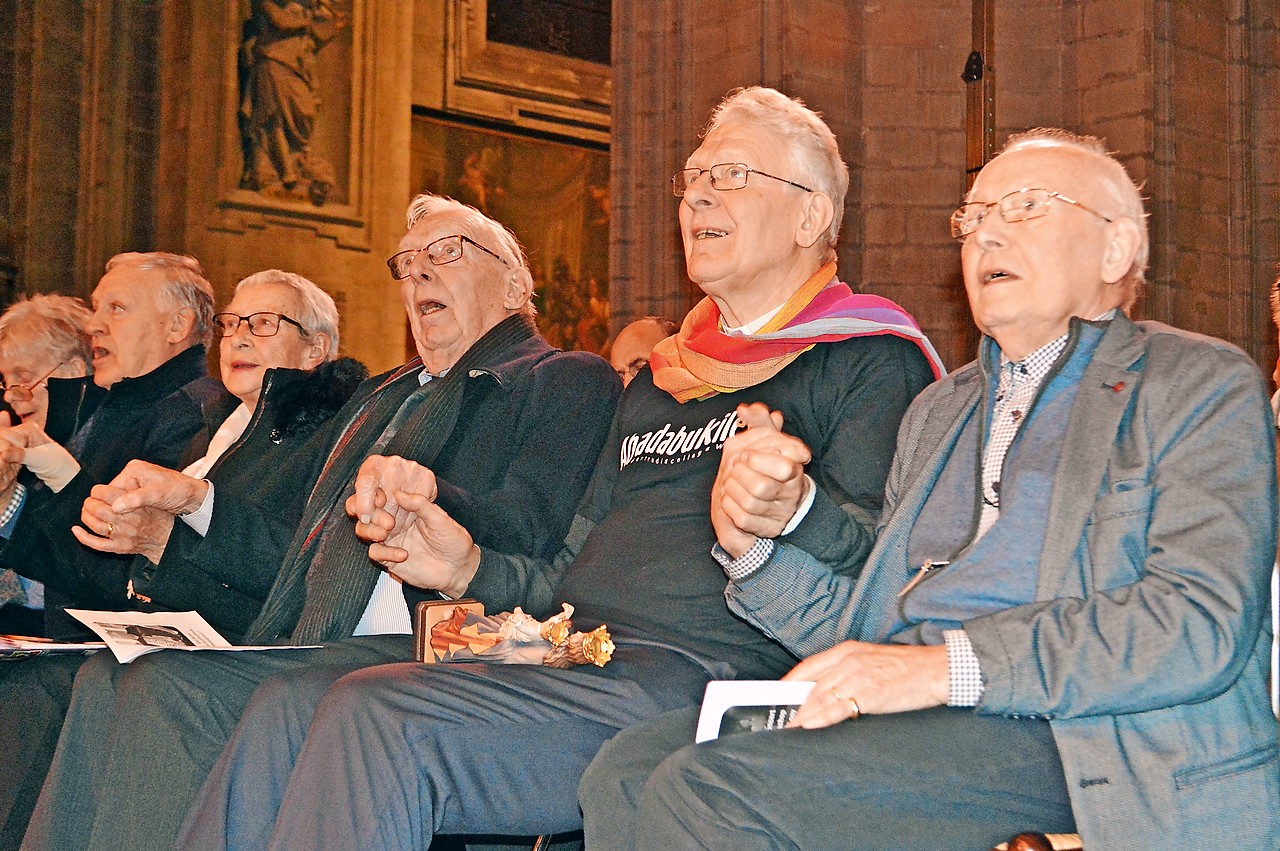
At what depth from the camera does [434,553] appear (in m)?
3.38

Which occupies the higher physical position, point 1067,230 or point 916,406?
point 1067,230

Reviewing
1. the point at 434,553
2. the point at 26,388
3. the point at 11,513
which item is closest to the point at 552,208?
the point at 26,388

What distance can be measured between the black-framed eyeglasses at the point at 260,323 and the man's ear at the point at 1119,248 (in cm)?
314

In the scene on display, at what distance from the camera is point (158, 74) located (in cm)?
1241

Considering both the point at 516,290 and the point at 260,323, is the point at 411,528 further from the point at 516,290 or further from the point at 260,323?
the point at 260,323

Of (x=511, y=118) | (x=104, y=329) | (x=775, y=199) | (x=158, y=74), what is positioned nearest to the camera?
(x=775, y=199)

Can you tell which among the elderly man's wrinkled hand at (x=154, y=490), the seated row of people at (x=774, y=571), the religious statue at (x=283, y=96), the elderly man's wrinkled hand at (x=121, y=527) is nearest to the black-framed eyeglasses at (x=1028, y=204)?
the seated row of people at (x=774, y=571)

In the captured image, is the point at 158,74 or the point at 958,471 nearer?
the point at 958,471

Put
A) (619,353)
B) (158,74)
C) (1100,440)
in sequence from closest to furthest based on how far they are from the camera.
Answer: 1. (1100,440)
2. (619,353)
3. (158,74)

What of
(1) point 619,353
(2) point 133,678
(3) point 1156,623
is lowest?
(2) point 133,678

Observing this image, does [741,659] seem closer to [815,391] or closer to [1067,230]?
[815,391]

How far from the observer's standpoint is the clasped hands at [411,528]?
322 cm

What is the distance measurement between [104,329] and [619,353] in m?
2.02

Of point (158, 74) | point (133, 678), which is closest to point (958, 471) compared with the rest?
point (133, 678)
